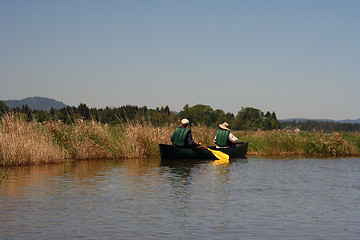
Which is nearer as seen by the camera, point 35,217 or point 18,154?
point 35,217

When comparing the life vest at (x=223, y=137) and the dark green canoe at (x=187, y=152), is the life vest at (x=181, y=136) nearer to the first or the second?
the dark green canoe at (x=187, y=152)

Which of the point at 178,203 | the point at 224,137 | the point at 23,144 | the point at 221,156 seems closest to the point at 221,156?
the point at 221,156

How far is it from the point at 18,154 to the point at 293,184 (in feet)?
33.9

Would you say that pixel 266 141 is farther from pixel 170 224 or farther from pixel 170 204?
pixel 170 224

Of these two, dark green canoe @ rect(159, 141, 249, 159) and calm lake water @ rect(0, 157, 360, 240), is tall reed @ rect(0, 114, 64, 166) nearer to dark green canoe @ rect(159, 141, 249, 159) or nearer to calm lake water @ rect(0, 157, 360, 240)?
calm lake water @ rect(0, 157, 360, 240)

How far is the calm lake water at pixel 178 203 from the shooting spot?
859 centimetres

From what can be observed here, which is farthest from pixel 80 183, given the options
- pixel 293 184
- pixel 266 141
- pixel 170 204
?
pixel 266 141

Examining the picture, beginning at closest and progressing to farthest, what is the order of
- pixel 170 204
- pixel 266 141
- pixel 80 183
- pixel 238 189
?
pixel 170 204 → pixel 238 189 → pixel 80 183 → pixel 266 141

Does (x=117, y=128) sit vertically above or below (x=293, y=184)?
above

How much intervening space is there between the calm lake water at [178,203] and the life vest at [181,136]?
281 cm

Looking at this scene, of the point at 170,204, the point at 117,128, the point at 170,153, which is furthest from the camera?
the point at 117,128

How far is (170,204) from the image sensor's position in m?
11.4

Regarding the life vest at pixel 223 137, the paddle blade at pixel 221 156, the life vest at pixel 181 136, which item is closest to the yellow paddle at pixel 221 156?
the paddle blade at pixel 221 156

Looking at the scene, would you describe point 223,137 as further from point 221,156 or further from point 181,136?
point 181,136
